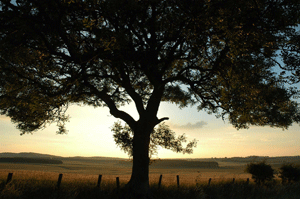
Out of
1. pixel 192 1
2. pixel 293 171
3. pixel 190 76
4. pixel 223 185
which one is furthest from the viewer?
pixel 293 171

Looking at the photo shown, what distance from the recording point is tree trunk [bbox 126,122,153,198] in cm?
1308

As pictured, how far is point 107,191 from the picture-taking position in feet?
45.1

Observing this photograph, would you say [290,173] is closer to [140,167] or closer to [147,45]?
[140,167]

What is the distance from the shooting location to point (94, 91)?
14555mm

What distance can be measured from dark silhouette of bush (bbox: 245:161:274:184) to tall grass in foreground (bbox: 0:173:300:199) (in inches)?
79.5

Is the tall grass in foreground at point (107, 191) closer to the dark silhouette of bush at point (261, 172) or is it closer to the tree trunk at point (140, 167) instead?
the tree trunk at point (140, 167)

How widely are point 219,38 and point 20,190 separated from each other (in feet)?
41.2

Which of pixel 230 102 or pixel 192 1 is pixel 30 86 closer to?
pixel 192 1

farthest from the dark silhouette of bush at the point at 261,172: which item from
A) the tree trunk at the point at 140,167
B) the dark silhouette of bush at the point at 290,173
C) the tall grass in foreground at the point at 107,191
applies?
the tree trunk at the point at 140,167

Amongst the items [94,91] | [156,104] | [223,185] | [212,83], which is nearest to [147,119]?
[156,104]

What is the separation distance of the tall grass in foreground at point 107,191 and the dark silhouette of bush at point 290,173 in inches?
114

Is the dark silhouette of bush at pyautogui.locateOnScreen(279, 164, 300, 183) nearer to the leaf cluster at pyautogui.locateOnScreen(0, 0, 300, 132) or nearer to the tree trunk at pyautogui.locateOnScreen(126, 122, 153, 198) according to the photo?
the leaf cluster at pyautogui.locateOnScreen(0, 0, 300, 132)

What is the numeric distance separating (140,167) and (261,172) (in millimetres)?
14606

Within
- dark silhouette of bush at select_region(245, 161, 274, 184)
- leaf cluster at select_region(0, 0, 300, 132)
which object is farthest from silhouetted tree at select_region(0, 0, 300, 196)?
dark silhouette of bush at select_region(245, 161, 274, 184)
